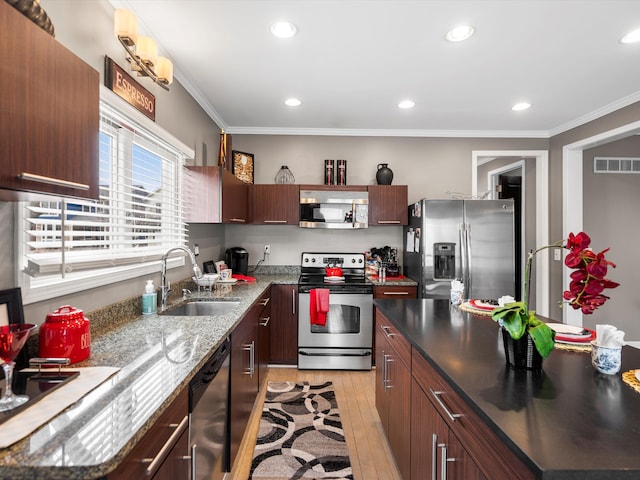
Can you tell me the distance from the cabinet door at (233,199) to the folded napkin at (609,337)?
8.05 ft

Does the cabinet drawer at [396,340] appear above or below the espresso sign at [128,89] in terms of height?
below

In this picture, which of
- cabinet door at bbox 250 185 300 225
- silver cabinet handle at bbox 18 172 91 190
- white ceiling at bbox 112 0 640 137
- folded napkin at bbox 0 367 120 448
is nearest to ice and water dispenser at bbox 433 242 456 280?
white ceiling at bbox 112 0 640 137

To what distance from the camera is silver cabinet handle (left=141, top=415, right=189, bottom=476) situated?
3.14ft

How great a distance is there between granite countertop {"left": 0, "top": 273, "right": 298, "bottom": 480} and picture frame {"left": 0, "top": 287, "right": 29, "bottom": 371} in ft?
0.60

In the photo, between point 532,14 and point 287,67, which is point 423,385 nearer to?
point 532,14

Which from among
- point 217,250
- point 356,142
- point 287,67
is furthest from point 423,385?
point 356,142

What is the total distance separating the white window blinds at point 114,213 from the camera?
1.47 m

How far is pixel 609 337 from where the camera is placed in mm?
1210

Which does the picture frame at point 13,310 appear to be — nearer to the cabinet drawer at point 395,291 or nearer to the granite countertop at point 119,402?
the granite countertop at point 119,402

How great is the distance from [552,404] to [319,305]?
2610 millimetres

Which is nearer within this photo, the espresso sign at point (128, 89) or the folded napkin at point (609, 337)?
the folded napkin at point (609, 337)

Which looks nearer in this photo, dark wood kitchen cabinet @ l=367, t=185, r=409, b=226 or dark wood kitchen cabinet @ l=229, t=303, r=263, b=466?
dark wood kitchen cabinet @ l=229, t=303, r=263, b=466

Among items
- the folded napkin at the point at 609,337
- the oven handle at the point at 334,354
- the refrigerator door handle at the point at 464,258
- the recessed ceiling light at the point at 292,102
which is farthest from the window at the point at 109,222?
the refrigerator door handle at the point at 464,258

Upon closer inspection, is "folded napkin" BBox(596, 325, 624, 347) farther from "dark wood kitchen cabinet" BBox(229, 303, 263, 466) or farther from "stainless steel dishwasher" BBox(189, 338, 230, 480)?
"dark wood kitchen cabinet" BBox(229, 303, 263, 466)
